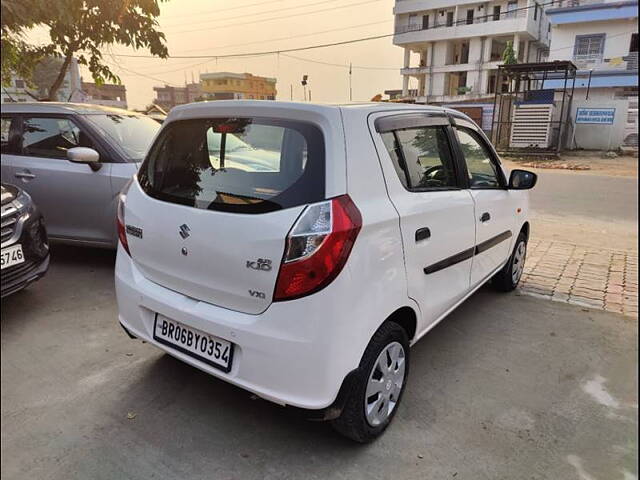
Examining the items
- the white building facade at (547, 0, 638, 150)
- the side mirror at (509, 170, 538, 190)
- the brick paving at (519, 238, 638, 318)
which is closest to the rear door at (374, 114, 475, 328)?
the side mirror at (509, 170, 538, 190)

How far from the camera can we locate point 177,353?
229 centimetres

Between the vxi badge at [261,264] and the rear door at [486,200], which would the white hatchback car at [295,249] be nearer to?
the vxi badge at [261,264]

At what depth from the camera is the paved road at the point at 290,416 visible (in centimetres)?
210

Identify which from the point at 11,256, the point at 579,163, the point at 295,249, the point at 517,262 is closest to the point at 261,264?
the point at 295,249

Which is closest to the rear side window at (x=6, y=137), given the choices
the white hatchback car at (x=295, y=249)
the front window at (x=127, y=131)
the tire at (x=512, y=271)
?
the front window at (x=127, y=131)

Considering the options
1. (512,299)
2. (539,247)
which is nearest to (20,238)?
(512,299)

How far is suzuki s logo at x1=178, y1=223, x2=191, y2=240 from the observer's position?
2.17 meters

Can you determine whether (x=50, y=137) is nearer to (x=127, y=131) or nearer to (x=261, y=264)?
(x=127, y=131)

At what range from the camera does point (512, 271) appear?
429cm

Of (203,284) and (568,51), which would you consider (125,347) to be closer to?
(203,284)

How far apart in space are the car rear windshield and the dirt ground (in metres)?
14.4

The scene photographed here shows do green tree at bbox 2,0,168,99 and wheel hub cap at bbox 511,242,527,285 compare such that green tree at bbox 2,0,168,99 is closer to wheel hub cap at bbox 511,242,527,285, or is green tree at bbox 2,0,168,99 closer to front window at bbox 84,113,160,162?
front window at bbox 84,113,160,162

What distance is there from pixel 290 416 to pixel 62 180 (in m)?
3.40

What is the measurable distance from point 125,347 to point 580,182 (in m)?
12.7
